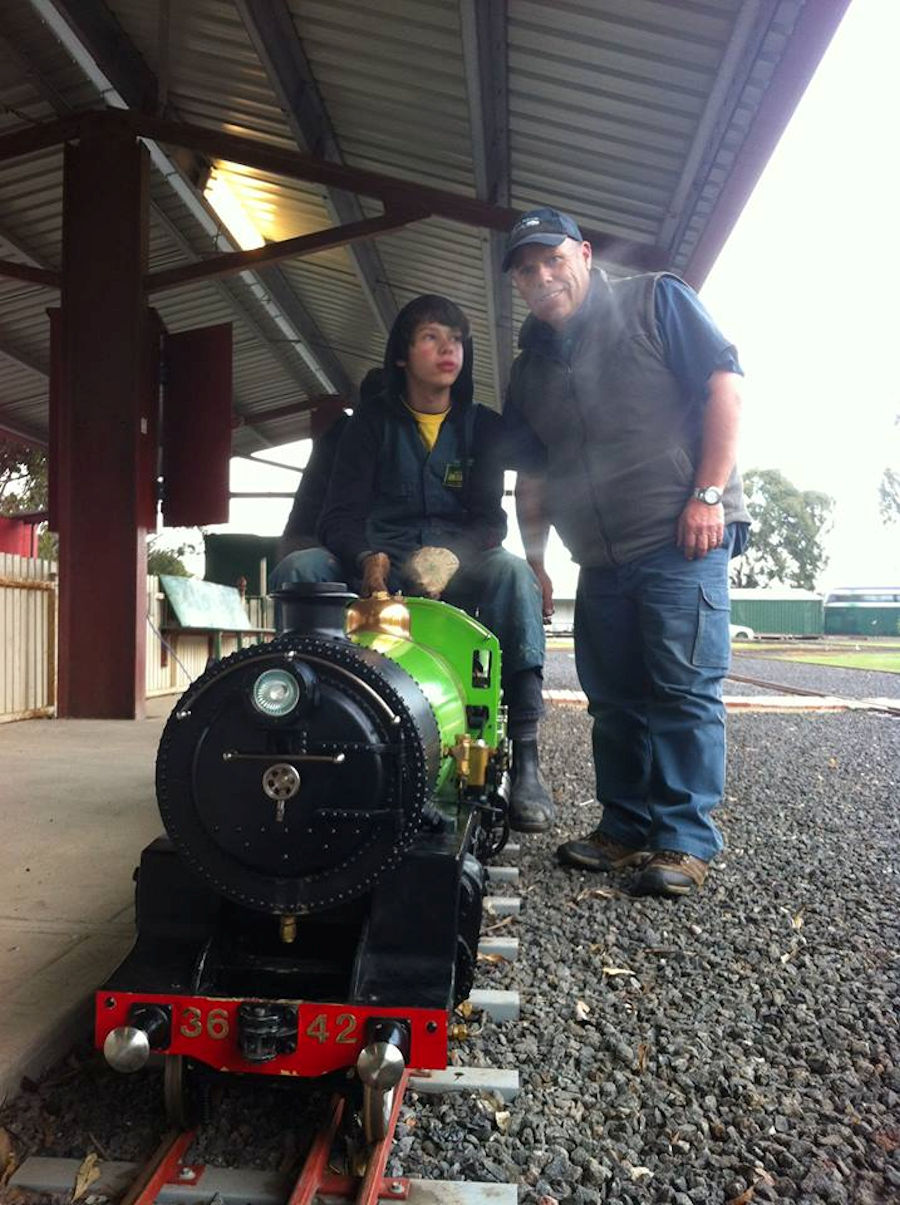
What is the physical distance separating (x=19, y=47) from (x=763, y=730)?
751 centimetres

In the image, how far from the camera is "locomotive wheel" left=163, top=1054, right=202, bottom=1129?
169cm

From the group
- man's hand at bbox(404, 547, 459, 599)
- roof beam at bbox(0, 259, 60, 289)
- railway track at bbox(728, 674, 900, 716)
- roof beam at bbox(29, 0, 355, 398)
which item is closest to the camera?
man's hand at bbox(404, 547, 459, 599)

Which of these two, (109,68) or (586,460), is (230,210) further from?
(586,460)

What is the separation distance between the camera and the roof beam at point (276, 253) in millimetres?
6777

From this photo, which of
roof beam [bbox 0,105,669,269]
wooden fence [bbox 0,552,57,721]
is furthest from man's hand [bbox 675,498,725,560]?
wooden fence [bbox 0,552,57,721]

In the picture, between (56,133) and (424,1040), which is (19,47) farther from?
(424,1040)

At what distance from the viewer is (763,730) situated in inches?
330

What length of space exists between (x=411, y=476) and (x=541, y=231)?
36.3 inches

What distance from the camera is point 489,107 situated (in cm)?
550

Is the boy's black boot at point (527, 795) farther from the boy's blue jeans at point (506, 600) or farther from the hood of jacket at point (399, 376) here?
the hood of jacket at point (399, 376)

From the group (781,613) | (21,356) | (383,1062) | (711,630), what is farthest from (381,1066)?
(781,613)

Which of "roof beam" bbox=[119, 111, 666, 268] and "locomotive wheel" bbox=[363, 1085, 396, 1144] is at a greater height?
"roof beam" bbox=[119, 111, 666, 268]

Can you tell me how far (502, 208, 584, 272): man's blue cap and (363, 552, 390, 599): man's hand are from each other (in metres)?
1.05

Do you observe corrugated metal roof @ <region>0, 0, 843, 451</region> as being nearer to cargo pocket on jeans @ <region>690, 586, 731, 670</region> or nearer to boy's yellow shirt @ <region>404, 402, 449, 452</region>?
boy's yellow shirt @ <region>404, 402, 449, 452</region>
